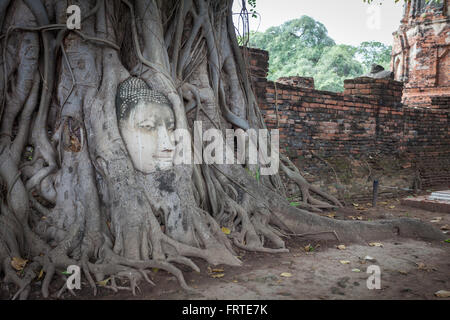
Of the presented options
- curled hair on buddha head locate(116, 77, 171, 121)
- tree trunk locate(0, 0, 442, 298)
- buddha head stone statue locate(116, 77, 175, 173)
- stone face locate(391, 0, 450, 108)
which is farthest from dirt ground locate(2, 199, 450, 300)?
stone face locate(391, 0, 450, 108)

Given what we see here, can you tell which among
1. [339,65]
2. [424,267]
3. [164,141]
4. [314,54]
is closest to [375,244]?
[424,267]

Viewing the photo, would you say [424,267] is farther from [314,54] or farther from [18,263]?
[314,54]

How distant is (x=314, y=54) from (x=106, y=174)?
27.7 m

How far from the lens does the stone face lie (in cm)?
1282

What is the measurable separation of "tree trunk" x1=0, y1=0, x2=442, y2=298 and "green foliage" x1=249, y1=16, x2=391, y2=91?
21.4m

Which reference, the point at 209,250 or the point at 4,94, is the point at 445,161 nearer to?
the point at 209,250

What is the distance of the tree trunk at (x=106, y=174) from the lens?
9.71ft

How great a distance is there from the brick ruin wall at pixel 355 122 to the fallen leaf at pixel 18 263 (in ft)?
12.5

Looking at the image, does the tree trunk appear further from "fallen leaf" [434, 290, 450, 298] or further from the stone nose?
"fallen leaf" [434, 290, 450, 298]

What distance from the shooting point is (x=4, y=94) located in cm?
329

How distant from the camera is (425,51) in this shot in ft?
43.4

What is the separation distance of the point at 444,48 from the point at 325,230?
1217 cm

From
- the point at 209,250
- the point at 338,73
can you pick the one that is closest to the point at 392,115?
the point at 209,250

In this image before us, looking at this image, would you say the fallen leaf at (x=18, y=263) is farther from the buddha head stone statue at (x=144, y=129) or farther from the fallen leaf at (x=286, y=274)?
the fallen leaf at (x=286, y=274)
